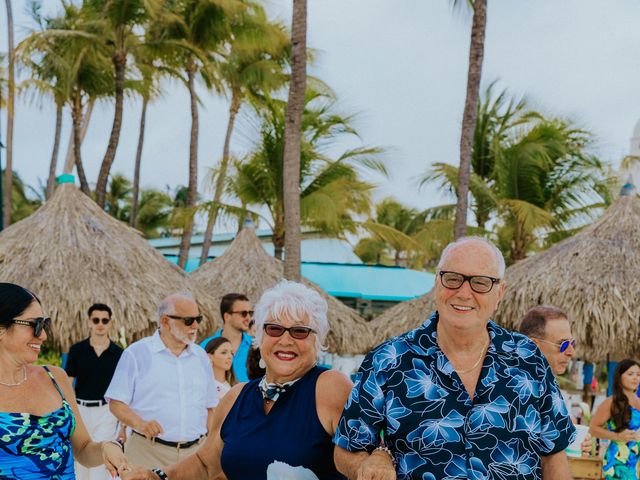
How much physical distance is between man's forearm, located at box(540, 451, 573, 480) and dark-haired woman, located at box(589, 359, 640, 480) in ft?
15.7

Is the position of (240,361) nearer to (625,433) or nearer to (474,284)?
(625,433)

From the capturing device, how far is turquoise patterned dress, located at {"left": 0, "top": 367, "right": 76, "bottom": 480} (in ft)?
11.6

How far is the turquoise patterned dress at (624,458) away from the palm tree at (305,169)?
46.3 feet

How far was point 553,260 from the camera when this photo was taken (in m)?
15.1

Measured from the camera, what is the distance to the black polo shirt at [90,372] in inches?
324

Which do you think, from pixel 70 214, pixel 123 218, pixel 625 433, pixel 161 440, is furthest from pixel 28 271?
pixel 123 218

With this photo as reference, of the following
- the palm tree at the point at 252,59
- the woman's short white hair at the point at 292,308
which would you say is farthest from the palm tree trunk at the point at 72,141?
the woman's short white hair at the point at 292,308

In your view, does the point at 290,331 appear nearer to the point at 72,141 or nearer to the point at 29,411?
the point at 29,411

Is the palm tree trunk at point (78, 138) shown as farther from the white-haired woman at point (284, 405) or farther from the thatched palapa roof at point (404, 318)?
the white-haired woman at point (284, 405)

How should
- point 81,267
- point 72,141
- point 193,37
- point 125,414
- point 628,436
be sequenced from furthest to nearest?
1. point 72,141
2. point 193,37
3. point 81,267
4. point 628,436
5. point 125,414

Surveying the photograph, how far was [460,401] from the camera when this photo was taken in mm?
2746

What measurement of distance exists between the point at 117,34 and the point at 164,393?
19.0m

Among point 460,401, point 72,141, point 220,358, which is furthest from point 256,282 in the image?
point 72,141

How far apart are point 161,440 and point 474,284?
11.2 feet
